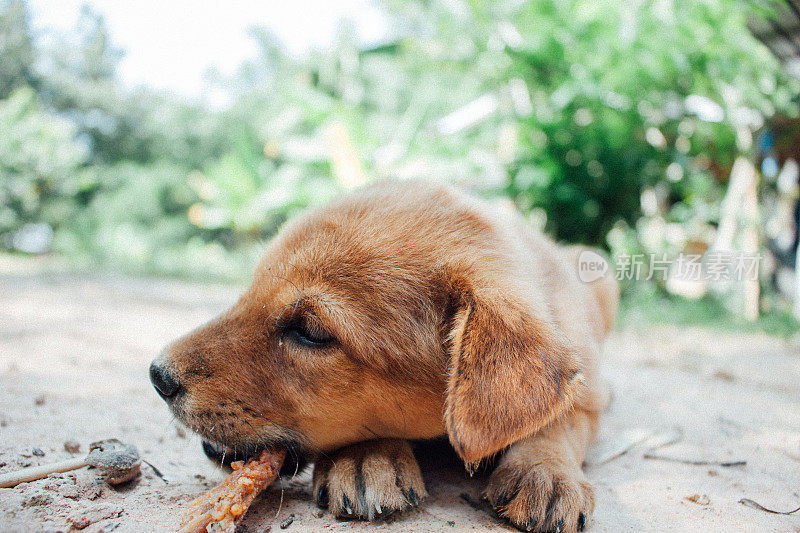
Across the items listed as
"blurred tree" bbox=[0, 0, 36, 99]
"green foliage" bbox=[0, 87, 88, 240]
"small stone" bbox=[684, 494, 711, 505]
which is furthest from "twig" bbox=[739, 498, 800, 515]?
"green foliage" bbox=[0, 87, 88, 240]

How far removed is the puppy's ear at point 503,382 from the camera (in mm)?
1615

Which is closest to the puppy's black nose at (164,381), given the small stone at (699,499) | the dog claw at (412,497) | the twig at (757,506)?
the dog claw at (412,497)

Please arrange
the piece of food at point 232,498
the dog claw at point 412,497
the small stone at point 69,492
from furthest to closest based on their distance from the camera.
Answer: the dog claw at point 412,497 → the small stone at point 69,492 → the piece of food at point 232,498

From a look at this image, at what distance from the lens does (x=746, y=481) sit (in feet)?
7.42

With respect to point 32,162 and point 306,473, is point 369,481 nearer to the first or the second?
point 306,473

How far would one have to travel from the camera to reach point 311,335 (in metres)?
1.96

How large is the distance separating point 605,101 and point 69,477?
8187 mm

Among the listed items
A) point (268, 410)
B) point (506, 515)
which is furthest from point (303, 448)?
point (506, 515)

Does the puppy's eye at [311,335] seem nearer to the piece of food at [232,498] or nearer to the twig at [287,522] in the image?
the piece of food at [232,498]

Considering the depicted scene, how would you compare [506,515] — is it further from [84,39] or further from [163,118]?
[163,118]

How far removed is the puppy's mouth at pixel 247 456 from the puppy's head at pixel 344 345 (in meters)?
0.03

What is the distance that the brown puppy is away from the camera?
5.83ft

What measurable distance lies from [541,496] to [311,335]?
1017 mm

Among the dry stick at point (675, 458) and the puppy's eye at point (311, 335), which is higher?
the puppy's eye at point (311, 335)
